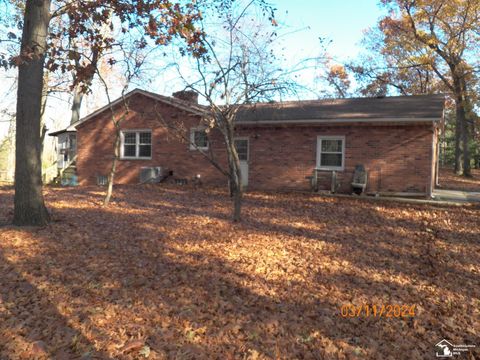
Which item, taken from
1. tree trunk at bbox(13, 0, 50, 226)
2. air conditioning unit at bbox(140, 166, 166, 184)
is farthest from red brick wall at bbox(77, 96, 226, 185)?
tree trunk at bbox(13, 0, 50, 226)

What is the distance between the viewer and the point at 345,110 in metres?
14.6

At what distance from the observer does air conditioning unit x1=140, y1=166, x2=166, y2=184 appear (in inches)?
653

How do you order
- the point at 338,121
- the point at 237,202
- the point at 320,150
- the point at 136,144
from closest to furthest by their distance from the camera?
1. the point at 237,202
2. the point at 338,121
3. the point at 320,150
4. the point at 136,144

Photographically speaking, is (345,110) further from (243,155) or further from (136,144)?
(136,144)

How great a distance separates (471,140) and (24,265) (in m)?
39.6

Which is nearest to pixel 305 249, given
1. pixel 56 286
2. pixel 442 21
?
pixel 56 286

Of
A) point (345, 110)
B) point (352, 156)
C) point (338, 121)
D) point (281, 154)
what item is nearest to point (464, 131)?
point (345, 110)

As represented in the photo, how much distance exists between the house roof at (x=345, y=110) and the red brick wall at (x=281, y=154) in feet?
1.54

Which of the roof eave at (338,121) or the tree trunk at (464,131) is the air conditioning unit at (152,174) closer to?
the roof eave at (338,121)

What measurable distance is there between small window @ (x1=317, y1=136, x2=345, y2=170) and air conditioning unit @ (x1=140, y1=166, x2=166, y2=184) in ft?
24.6

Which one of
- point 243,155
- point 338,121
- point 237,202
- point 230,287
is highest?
point 338,121

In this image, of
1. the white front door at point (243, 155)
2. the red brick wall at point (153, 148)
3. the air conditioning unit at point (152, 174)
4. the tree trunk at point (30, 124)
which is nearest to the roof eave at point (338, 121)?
the white front door at point (243, 155)

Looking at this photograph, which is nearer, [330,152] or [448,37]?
[330,152]

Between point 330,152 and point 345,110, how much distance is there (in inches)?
79.0
